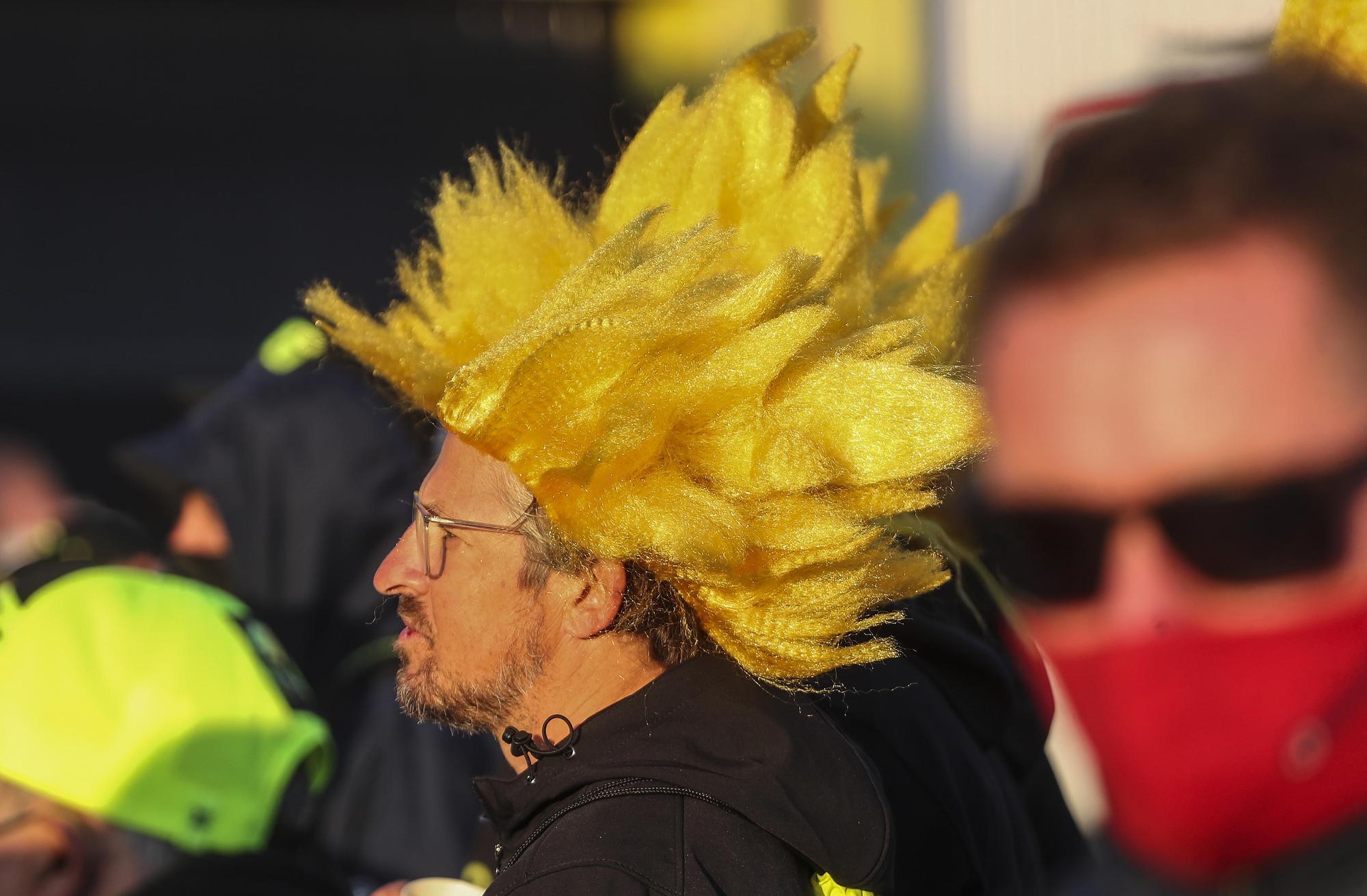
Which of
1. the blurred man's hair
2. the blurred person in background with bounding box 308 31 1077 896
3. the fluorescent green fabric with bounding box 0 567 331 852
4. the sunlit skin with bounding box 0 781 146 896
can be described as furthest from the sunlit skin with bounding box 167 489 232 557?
the blurred man's hair

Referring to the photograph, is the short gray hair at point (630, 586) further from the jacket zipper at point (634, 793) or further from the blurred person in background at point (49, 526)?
the blurred person in background at point (49, 526)

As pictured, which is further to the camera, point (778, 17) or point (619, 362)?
point (778, 17)

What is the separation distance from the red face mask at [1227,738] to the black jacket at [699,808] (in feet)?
1.74

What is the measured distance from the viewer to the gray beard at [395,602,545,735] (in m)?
2.12

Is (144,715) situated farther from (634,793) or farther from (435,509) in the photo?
(634,793)

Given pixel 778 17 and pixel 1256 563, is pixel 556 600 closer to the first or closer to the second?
pixel 1256 563

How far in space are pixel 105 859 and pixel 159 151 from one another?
6.97 meters

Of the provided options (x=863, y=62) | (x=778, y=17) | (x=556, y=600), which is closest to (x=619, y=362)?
(x=556, y=600)

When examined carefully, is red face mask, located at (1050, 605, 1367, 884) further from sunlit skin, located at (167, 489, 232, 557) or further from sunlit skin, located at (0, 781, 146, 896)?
sunlit skin, located at (167, 489, 232, 557)

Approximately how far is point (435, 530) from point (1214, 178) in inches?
58.6

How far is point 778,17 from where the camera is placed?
8.09 meters

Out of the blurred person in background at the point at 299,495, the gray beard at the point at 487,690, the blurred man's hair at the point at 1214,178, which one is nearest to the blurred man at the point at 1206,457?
the blurred man's hair at the point at 1214,178

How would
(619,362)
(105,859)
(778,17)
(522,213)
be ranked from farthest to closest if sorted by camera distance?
1. (778,17)
2. (105,859)
3. (522,213)
4. (619,362)

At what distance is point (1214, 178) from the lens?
0.89 metres
